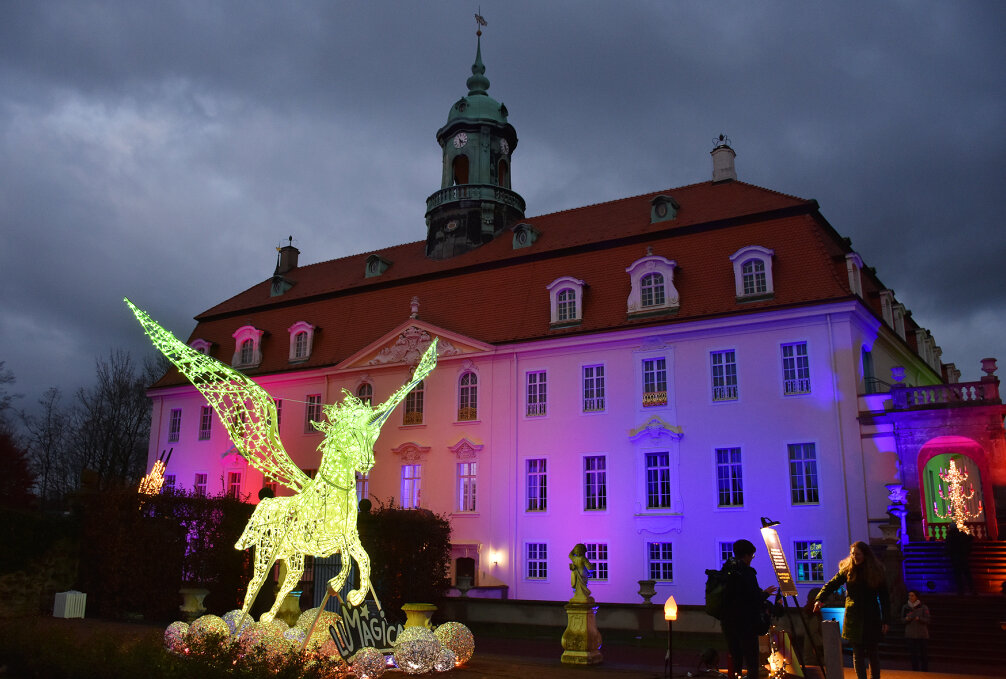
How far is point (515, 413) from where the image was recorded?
32.3 m

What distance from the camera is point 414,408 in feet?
115

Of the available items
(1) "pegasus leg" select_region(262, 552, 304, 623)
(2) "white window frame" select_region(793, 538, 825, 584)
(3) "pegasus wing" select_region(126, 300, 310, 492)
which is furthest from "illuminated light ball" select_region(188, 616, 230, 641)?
(2) "white window frame" select_region(793, 538, 825, 584)

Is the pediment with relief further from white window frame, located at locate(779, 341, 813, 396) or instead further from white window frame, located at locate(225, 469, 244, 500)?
white window frame, located at locate(779, 341, 813, 396)

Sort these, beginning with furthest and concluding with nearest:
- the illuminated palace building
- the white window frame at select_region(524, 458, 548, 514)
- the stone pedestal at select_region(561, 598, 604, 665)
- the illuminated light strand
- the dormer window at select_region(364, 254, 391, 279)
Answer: the dormer window at select_region(364, 254, 391, 279)
the white window frame at select_region(524, 458, 548, 514)
the illuminated light strand
the illuminated palace building
the stone pedestal at select_region(561, 598, 604, 665)

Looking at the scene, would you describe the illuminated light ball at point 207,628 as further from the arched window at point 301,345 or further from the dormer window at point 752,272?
the arched window at point 301,345

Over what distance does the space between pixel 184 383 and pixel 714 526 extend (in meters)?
27.5

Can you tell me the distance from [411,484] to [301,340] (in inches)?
387

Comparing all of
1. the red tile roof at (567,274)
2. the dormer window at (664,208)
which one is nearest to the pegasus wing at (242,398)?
the red tile roof at (567,274)

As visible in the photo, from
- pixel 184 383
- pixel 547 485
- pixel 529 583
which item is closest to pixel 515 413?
pixel 547 485

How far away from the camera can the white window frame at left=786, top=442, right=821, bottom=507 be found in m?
26.6

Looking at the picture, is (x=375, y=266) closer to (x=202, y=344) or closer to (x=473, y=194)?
(x=473, y=194)

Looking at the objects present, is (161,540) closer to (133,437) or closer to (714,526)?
(714,526)

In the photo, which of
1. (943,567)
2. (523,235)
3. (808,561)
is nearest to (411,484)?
(523,235)

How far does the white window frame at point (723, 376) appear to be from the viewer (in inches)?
1131
